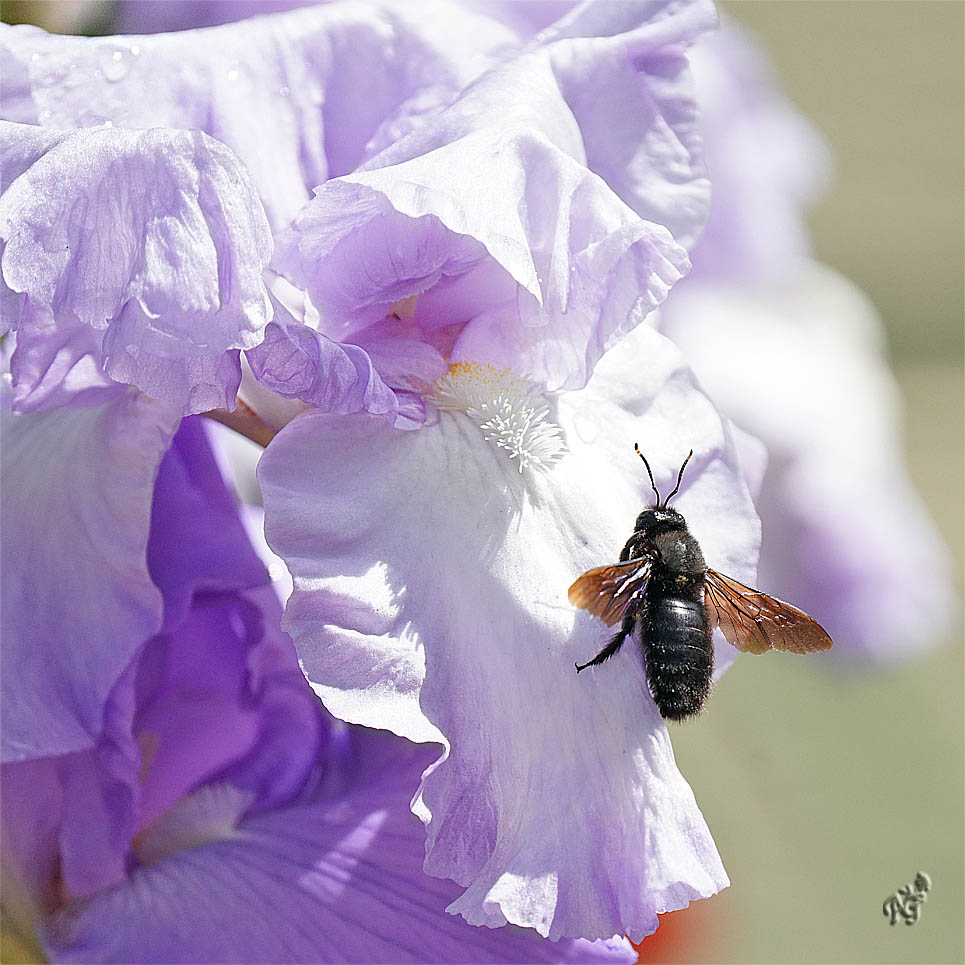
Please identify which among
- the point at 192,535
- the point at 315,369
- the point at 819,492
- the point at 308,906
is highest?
the point at 315,369

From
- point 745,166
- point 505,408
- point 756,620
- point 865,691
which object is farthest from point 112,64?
point 865,691

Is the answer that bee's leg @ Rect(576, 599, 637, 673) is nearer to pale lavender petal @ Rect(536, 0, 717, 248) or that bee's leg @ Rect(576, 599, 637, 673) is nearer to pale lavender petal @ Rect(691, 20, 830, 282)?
pale lavender petal @ Rect(536, 0, 717, 248)

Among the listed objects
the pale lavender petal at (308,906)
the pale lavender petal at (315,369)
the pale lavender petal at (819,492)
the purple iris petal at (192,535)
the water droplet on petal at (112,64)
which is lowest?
the pale lavender petal at (819,492)

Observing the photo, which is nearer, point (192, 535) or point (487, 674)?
point (487, 674)

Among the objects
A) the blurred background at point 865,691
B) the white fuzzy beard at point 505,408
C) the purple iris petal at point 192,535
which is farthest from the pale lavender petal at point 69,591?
the blurred background at point 865,691

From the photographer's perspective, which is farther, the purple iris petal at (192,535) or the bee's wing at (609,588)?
the purple iris petal at (192,535)

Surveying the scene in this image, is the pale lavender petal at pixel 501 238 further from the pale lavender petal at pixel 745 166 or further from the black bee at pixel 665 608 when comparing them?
the pale lavender petal at pixel 745 166

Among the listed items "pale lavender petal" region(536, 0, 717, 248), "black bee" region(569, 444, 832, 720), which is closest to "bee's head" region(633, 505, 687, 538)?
"black bee" region(569, 444, 832, 720)

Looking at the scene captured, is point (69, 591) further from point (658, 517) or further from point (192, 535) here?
point (658, 517)

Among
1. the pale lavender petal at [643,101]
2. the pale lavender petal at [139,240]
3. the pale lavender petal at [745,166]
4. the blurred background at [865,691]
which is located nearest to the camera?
the pale lavender petal at [139,240]
